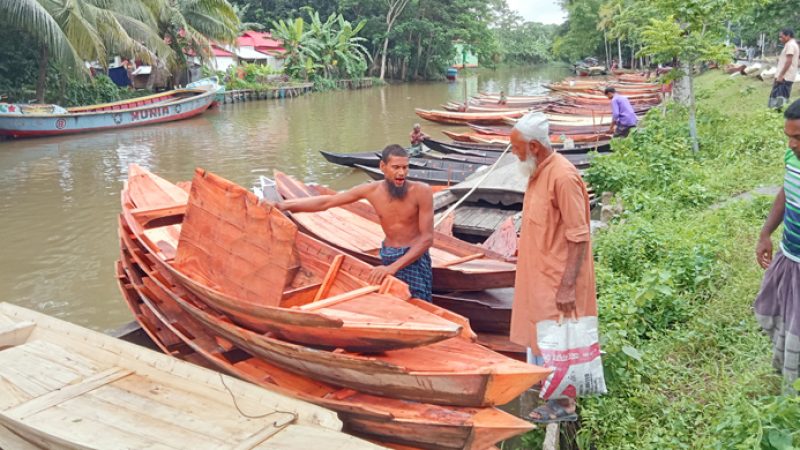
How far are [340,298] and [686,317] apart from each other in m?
2.69

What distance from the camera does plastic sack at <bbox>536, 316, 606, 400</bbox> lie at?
3250 mm

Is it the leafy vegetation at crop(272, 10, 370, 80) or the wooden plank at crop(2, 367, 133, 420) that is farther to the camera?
the leafy vegetation at crop(272, 10, 370, 80)

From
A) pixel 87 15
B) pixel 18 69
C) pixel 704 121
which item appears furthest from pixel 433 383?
pixel 18 69

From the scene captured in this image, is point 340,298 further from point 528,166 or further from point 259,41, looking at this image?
point 259,41

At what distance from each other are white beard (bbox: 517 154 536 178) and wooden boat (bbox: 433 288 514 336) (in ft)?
4.80

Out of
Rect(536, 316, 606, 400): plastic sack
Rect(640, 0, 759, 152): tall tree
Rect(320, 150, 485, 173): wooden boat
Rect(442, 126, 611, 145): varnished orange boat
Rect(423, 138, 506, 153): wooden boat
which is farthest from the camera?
Rect(442, 126, 611, 145): varnished orange boat

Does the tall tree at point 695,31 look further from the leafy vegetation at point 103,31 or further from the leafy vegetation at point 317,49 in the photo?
the leafy vegetation at point 317,49

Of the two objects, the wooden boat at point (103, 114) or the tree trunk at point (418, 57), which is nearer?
the wooden boat at point (103, 114)

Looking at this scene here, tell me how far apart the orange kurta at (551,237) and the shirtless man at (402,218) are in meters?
1.03

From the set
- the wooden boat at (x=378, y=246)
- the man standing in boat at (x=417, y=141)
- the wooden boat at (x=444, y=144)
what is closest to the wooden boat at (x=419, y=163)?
the man standing in boat at (x=417, y=141)

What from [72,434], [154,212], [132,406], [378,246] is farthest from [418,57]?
[72,434]

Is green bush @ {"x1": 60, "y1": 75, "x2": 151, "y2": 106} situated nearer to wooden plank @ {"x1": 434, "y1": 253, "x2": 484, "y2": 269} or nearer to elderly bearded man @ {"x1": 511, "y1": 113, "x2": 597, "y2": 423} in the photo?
wooden plank @ {"x1": 434, "y1": 253, "x2": 484, "y2": 269}

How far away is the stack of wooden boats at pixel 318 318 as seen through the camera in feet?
10.3

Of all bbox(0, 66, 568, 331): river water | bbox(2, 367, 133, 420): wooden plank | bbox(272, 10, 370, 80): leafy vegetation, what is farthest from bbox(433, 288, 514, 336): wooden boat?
bbox(272, 10, 370, 80): leafy vegetation
